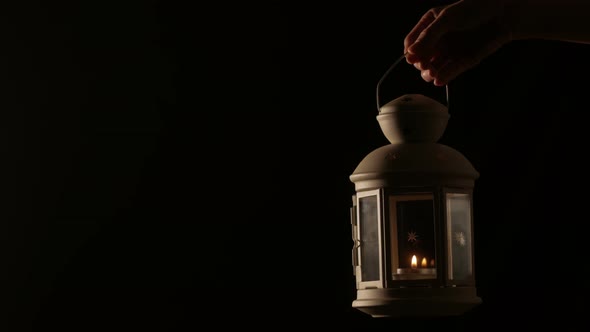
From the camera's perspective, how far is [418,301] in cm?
216

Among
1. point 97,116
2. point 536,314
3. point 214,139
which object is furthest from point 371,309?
point 97,116

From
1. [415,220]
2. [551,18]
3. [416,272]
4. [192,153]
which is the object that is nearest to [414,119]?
[415,220]

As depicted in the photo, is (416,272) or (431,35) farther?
(416,272)

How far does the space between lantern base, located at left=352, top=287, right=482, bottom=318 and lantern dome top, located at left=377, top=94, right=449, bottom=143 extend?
1.16 feet

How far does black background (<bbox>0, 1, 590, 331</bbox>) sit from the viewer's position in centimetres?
404

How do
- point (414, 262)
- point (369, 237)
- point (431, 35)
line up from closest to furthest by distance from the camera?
point (431, 35) < point (414, 262) < point (369, 237)

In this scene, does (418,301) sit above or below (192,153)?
below

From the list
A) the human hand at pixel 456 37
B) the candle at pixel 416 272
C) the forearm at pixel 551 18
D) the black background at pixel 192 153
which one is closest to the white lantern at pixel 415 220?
the candle at pixel 416 272

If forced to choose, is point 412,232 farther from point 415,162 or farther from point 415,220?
point 415,162

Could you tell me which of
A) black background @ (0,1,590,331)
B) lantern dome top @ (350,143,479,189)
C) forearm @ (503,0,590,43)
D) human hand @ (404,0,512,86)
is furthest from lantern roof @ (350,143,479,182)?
black background @ (0,1,590,331)

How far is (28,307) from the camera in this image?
4125 millimetres

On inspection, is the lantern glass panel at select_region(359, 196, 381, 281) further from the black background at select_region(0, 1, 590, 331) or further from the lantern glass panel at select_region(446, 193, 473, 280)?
the black background at select_region(0, 1, 590, 331)

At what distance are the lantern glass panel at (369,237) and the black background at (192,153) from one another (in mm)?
1592

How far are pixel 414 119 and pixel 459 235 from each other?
0.31 metres
